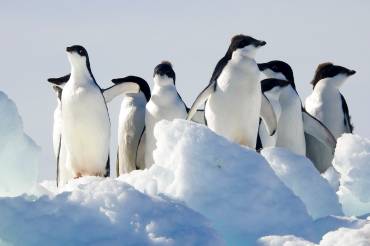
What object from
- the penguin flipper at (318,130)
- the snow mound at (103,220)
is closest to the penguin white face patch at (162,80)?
the penguin flipper at (318,130)

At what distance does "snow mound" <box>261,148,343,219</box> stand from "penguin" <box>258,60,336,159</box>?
4.37m

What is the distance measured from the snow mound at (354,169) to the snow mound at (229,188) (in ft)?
8.55

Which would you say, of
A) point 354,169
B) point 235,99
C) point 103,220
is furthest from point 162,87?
point 103,220

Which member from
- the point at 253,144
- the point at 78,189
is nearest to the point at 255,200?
the point at 78,189

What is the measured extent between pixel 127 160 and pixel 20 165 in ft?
18.2

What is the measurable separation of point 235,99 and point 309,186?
293cm

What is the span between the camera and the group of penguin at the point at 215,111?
10.6 metres

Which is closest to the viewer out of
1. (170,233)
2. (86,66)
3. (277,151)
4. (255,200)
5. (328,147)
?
(170,233)

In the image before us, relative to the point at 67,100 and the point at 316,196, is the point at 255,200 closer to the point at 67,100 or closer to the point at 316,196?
the point at 316,196

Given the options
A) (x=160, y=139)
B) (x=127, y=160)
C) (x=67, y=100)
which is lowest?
(x=127, y=160)

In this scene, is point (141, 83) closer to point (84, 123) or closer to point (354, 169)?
point (84, 123)

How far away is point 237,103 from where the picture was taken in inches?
414

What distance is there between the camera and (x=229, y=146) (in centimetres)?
620

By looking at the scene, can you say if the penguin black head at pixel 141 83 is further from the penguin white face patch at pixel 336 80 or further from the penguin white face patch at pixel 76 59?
the penguin white face patch at pixel 336 80
